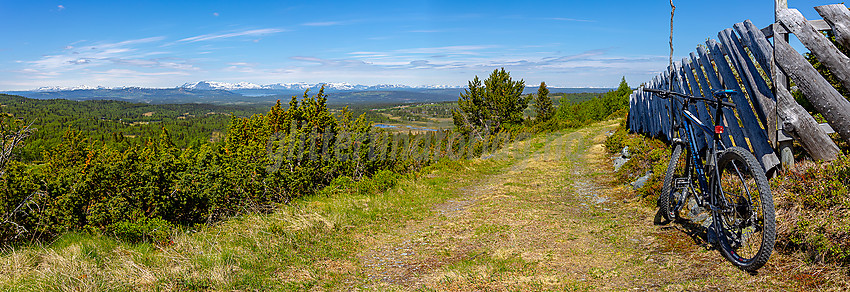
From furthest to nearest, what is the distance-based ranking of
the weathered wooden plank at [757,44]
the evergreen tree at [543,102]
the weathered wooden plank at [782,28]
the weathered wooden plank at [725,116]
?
the evergreen tree at [543,102], the weathered wooden plank at [725,116], the weathered wooden plank at [757,44], the weathered wooden plank at [782,28]

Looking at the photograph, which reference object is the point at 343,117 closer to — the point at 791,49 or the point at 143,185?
the point at 143,185

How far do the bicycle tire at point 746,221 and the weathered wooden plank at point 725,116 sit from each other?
163 cm

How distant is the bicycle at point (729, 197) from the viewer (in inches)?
123

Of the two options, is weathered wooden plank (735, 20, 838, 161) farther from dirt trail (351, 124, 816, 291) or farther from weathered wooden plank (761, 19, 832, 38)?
dirt trail (351, 124, 816, 291)

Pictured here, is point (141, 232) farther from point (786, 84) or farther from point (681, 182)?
point (786, 84)

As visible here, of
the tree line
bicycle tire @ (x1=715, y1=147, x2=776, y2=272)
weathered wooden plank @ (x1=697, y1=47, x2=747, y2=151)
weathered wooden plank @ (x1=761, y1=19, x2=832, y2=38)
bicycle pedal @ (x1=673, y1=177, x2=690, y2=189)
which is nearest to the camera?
bicycle tire @ (x1=715, y1=147, x2=776, y2=272)

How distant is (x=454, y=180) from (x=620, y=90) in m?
52.3

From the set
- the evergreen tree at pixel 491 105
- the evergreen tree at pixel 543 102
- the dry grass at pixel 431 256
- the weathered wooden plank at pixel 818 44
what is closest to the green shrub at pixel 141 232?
the dry grass at pixel 431 256

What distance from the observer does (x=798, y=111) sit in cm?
404

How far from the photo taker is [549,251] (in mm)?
4680

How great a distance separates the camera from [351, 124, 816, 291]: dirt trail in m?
3.64

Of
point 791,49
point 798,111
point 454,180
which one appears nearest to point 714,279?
point 798,111

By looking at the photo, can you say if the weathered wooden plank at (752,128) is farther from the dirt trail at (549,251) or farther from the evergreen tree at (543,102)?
the evergreen tree at (543,102)

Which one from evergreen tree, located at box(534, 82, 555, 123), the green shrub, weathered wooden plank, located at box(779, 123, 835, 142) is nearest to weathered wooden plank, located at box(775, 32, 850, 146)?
weathered wooden plank, located at box(779, 123, 835, 142)
